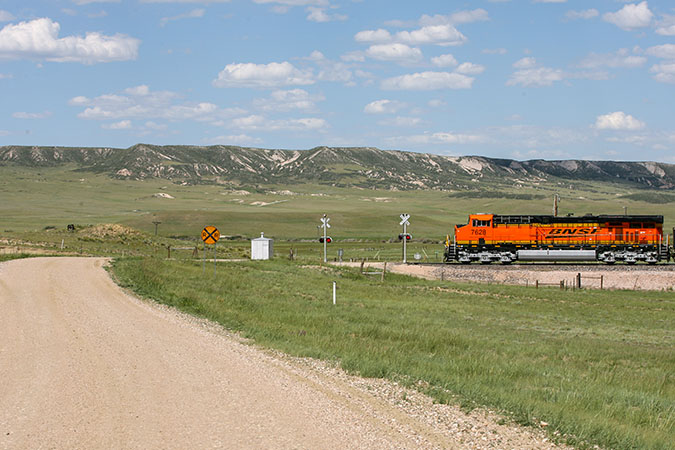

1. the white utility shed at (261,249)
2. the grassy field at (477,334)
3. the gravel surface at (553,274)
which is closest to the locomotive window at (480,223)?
the gravel surface at (553,274)

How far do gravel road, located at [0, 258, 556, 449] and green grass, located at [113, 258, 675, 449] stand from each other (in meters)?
1.08

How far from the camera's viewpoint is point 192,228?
429ft

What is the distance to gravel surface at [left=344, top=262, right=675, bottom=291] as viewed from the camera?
47531 millimetres

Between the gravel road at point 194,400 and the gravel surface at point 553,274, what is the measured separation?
116 feet

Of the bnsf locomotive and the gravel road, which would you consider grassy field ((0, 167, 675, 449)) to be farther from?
the bnsf locomotive

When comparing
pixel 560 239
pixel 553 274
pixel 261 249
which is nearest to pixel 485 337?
pixel 553 274

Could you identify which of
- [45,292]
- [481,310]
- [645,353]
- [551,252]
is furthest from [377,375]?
[551,252]

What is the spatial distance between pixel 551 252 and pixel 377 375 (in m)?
46.2

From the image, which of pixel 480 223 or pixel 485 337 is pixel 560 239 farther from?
pixel 485 337

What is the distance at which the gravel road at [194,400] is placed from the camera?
9.80m

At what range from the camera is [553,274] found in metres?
51.0

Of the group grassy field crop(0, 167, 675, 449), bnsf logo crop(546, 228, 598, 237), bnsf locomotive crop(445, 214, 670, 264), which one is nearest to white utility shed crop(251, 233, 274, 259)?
grassy field crop(0, 167, 675, 449)

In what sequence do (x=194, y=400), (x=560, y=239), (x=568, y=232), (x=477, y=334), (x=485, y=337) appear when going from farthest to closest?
(x=560, y=239) → (x=568, y=232) → (x=477, y=334) → (x=485, y=337) → (x=194, y=400)

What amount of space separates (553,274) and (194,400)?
4334 centimetres
